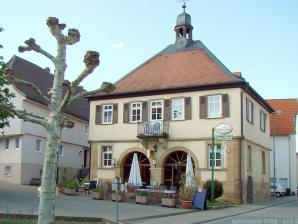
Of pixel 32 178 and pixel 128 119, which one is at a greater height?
pixel 128 119

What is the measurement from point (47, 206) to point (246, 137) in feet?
88.1

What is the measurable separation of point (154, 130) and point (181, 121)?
80.9 inches

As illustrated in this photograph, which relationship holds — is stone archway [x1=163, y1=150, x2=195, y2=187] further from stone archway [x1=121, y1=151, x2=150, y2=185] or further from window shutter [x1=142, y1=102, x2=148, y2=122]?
window shutter [x1=142, y1=102, x2=148, y2=122]

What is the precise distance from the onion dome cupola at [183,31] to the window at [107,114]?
7892 millimetres

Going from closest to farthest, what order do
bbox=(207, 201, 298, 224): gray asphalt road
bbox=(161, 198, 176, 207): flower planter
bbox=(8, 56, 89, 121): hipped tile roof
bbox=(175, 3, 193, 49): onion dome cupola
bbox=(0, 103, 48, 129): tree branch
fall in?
bbox=(0, 103, 48, 129): tree branch → bbox=(207, 201, 298, 224): gray asphalt road → bbox=(161, 198, 176, 207): flower planter → bbox=(175, 3, 193, 49): onion dome cupola → bbox=(8, 56, 89, 121): hipped tile roof

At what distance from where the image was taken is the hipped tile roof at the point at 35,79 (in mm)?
40562

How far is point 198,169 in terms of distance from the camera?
109ft

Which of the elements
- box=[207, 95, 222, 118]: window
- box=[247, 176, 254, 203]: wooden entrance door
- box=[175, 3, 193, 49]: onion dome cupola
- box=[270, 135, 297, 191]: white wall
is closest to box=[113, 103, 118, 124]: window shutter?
box=[175, 3, 193, 49]: onion dome cupola

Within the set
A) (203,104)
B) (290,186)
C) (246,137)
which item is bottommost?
(290,186)

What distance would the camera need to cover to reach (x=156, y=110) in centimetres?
3569

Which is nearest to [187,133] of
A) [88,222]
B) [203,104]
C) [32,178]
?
[203,104]

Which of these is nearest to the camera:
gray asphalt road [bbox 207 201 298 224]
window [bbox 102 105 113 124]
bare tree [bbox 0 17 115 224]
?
bare tree [bbox 0 17 115 224]

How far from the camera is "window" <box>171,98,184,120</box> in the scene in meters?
34.6

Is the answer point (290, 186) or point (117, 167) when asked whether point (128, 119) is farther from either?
point (290, 186)
